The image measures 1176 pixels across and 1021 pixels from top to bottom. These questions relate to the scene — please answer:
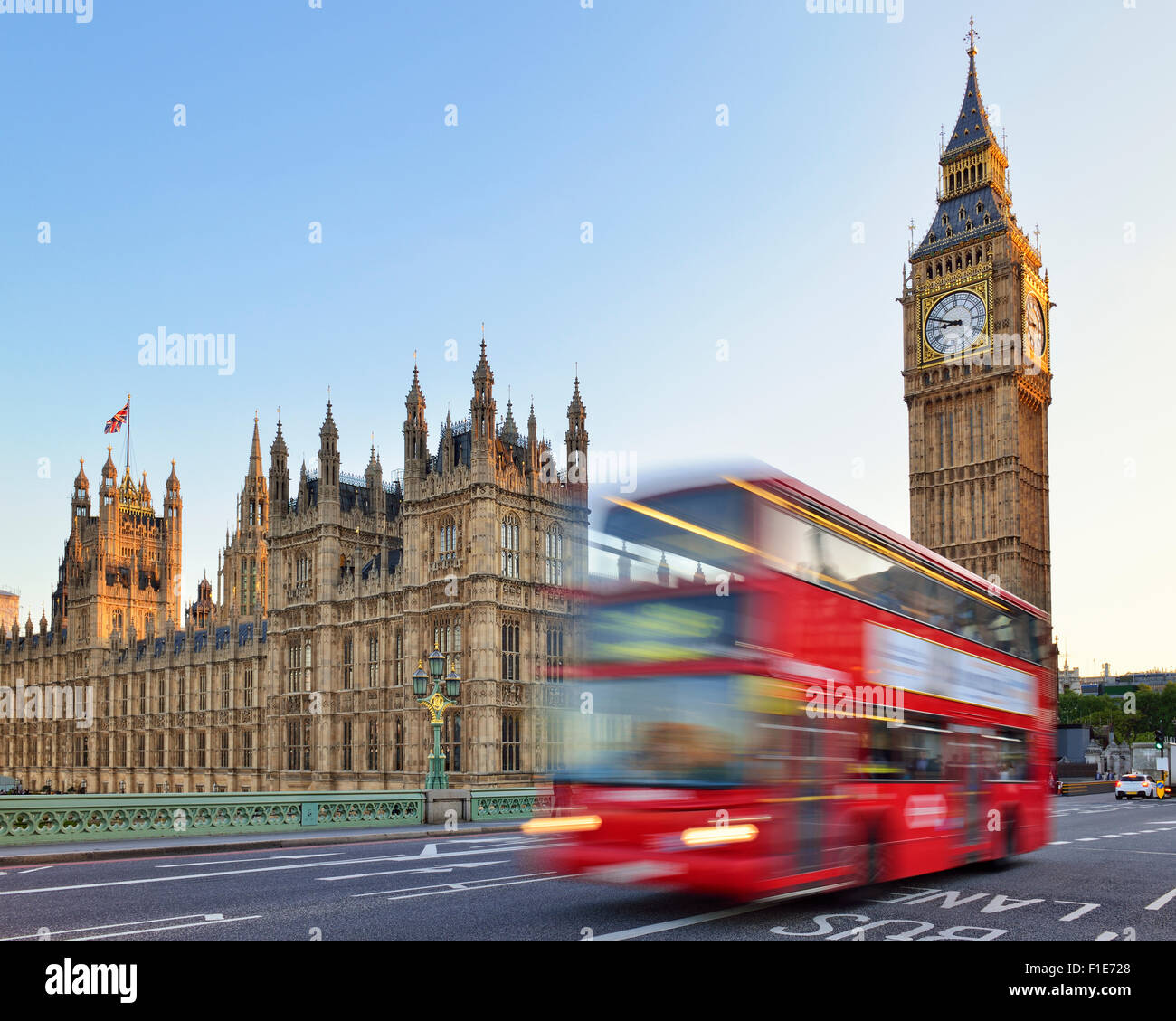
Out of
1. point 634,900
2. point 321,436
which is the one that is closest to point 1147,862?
point 634,900

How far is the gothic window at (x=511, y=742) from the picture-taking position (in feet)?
138

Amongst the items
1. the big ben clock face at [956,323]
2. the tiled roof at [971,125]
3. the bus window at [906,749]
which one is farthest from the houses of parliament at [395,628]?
the tiled roof at [971,125]

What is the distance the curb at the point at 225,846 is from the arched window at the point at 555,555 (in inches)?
747

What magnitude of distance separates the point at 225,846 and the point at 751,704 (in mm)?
13156

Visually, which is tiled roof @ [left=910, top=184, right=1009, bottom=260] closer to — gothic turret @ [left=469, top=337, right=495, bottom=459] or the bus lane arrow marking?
gothic turret @ [left=469, top=337, right=495, bottom=459]

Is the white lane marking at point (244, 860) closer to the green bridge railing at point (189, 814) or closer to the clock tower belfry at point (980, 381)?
the green bridge railing at point (189, 814)

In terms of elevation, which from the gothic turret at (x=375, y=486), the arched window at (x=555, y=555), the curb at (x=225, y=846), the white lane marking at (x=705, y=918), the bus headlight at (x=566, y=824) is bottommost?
the curb at (x=225, y=846)

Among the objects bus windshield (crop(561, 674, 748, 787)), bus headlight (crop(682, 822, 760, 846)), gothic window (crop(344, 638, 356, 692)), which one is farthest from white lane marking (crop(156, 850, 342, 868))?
gothic window (crop(344, 638, 356, 692))

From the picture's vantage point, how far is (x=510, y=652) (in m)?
42.7

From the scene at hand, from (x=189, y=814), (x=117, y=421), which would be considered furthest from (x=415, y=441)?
(x=117, y=421)

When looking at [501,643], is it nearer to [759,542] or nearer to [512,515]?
[512,515]

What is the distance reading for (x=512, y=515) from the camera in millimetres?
43531

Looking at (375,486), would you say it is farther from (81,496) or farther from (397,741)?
(81,496)
